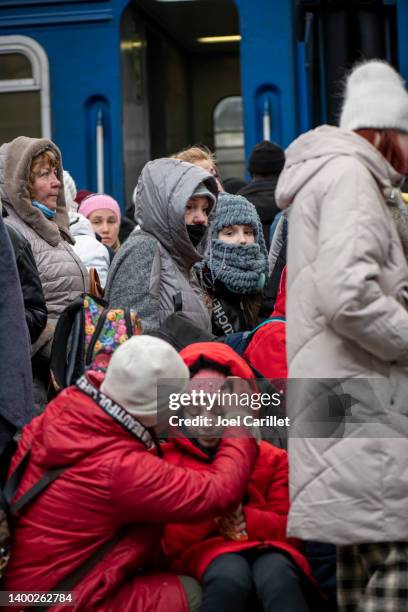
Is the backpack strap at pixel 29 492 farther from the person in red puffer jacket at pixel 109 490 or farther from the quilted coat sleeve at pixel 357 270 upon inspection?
the quilted coat sleeve at pixel 357 270

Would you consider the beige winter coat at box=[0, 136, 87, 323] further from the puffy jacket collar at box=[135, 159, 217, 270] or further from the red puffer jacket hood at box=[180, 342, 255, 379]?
the red puffer jacket hood at box=[180, 342, 255, 379]

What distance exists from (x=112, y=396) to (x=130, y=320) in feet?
2.73

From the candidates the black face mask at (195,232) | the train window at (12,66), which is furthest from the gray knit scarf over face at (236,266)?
the train window at (12,66)

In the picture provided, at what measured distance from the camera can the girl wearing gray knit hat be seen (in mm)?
4930

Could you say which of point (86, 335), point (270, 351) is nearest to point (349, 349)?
point (270, 351)

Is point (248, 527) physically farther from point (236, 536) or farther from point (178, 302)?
point (178, 302)

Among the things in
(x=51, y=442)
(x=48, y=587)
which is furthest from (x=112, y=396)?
(x=48, y=587)

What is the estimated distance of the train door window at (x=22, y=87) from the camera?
911 cm

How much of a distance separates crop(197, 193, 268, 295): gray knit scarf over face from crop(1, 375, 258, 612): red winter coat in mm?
1549

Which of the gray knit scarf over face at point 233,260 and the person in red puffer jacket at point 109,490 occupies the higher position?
the gray knit scarf over face at point 233,260

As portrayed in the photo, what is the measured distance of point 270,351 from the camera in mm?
4199

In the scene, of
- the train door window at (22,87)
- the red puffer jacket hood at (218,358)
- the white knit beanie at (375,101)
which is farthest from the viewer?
the train door window at (22,87)

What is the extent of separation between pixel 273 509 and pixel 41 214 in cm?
174

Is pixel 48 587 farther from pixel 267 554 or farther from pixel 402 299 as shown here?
pixel 402 299
